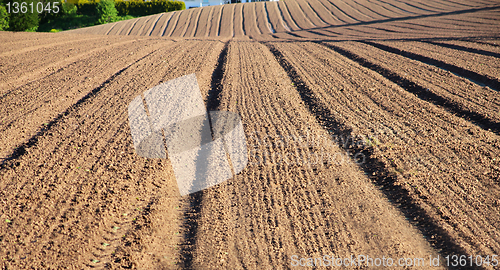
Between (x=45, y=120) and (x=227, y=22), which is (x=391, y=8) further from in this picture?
(x=45, y=120)

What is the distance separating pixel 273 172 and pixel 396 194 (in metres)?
2.15

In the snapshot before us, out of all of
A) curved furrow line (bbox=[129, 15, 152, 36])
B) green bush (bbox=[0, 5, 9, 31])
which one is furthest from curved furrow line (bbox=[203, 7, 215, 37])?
green bush (bbox=[0, 5, 9, 31])

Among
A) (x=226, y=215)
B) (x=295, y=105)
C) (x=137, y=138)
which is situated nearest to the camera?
(x=226, y=215)

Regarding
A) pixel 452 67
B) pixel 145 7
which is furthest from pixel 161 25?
pixel 452 67

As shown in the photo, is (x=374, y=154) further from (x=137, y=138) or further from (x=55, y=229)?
(x=55, y=229)

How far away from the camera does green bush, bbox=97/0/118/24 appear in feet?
120

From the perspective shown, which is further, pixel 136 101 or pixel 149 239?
pixel 136 101

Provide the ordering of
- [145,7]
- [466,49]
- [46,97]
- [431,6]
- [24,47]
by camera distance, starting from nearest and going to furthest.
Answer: [46,97]
[466,49]
[24,47]
[431,6]
[145,7]

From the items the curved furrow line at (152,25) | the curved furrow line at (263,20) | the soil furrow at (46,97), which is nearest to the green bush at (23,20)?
the curved furrow line at (152,25)

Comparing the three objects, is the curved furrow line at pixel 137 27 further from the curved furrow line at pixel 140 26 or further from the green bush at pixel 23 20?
the green bush at pixel 23 20

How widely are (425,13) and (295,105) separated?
1143 inches

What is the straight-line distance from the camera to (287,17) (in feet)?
110

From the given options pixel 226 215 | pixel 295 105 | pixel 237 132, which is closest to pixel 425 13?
pixel 295 105

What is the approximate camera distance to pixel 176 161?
6109mm
